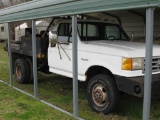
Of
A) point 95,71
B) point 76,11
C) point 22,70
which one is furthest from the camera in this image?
point 22,70

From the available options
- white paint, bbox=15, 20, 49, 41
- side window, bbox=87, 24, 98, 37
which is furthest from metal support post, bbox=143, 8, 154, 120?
white paint, bbox=15, 20, 49, 41

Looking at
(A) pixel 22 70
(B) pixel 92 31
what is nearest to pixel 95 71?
(B) pixel 92 31

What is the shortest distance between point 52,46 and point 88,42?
4.63 ft

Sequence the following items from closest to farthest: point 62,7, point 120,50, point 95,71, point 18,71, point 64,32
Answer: point 120,50 < point 62,7 < point 95,71 < point 64,32 < point 18,71

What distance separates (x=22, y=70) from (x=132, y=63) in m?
4.86

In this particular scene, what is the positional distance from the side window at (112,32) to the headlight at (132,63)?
1961 millimetres

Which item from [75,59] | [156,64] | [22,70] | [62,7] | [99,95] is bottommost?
[99,95]

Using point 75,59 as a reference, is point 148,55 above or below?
above

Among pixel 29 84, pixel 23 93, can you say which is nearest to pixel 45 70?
pixel 29 84

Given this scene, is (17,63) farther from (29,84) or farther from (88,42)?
(88,42)

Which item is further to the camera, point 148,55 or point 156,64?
point 156,64

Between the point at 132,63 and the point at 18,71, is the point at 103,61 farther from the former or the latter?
the point at 18,71

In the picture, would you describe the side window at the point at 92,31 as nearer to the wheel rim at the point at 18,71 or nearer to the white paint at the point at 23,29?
the wheel rim at the point at 18,71

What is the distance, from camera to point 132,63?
510 cm
